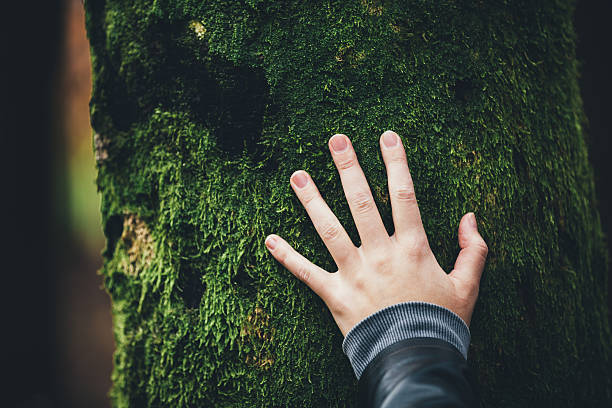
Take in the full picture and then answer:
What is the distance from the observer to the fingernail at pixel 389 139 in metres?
0.94

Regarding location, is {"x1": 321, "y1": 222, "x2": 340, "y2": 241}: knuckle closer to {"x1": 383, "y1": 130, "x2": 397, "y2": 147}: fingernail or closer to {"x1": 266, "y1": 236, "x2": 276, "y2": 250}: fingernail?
{"x1": 266, "y1": 236, "x2": 276, "y2": 250}: fingernail

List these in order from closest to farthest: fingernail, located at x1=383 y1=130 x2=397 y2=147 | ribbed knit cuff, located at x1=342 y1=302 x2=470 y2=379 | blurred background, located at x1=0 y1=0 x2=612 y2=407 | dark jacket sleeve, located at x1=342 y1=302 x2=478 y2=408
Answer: dark jacket sleeve, located at x1=342 y1=302 x2=478 y2=408 → ribbed knit cuff, located at x1=342 y1=302 x2=470 y2=379 → fingernail, located at x1=383 y1=130 x2=397 y2=147 → blurred background, located at x1=0 y1=0 x2=612 y2=407

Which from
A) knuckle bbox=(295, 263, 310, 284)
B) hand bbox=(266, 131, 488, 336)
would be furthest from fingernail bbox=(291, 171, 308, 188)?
knuckle bbox=(295, 263, 310, 284)

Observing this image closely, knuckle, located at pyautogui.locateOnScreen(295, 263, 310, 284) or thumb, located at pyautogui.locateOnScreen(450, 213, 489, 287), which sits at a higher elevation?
knuckle, located at pyautogui.locateOnScreen(295, 263, 310, 284)

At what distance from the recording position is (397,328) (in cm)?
84

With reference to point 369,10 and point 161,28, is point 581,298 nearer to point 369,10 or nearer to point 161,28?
point 369,10

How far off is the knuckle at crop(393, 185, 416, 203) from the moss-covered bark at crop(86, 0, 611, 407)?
51 millimetres

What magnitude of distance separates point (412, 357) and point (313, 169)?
1.92ft

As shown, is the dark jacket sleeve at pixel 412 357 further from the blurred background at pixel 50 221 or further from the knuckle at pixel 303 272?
the blurred background at pixel 50 221

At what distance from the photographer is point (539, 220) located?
1.07m

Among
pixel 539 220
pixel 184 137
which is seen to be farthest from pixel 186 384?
pixel 539 220

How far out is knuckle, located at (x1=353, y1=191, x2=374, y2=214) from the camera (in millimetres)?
914

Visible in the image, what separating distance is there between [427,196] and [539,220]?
0.44 m

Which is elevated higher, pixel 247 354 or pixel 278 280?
pixel 278 280
